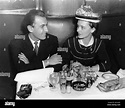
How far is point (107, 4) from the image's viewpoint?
1300 millimetres

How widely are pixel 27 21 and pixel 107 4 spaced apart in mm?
501

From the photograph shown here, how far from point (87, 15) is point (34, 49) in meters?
0.41

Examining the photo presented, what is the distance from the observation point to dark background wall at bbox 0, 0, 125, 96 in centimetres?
128

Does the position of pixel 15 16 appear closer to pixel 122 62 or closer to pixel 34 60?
pixel 34 60

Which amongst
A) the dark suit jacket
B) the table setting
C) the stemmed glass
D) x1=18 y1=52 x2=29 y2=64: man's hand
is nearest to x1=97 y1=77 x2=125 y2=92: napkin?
the table setting

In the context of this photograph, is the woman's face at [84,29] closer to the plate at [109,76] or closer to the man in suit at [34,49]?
the man in suit at [34,49]

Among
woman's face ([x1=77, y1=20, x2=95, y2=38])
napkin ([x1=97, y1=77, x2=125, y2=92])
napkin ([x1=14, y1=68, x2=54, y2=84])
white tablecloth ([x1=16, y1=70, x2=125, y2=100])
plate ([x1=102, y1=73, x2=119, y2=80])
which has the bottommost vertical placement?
white tablecloth ([x1=16, y1=70, x2=125, y2=100])

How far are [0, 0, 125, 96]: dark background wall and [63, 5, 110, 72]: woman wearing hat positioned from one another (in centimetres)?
4

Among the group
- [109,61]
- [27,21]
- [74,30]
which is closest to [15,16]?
[27,21]

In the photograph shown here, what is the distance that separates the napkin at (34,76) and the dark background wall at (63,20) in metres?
0.13

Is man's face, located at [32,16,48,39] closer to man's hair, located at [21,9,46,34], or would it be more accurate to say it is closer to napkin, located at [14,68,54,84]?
man's hair, located at [21,9,46,34]

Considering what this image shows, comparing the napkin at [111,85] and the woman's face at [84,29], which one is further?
the woman's face at [84,29]

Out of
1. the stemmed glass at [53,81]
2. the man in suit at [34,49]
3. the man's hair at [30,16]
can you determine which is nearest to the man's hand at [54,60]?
the man in suit at [34,49]

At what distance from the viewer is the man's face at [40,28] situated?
1305 mm
